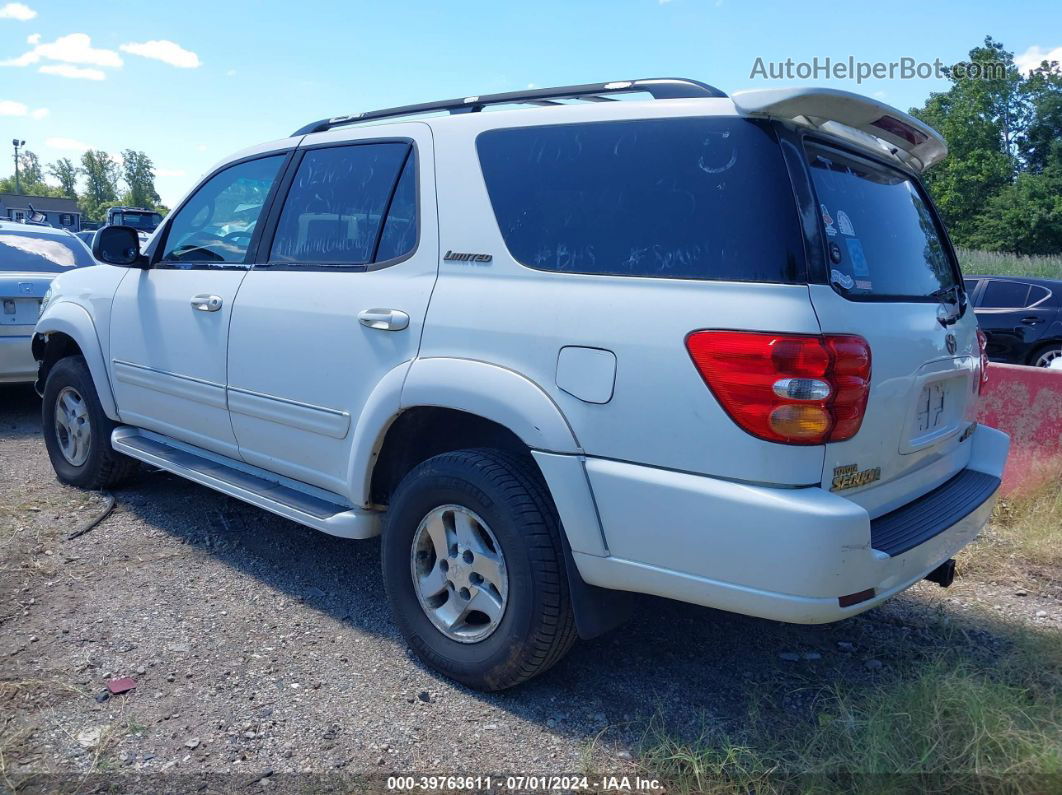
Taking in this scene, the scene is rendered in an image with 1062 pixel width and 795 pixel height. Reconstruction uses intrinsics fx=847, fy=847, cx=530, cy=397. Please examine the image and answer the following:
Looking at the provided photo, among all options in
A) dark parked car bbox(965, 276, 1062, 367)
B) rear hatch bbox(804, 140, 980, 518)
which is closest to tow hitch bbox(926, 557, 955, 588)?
rear hatch bbox(804, 140, 980, 518)

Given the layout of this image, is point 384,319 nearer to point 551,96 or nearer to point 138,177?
point 551,96

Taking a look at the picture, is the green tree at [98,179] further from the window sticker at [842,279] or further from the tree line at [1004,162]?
the window sticker at [842,279]

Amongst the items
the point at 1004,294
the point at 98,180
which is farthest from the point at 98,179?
the point at 1004,294

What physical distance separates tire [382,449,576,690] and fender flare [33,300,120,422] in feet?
7.84

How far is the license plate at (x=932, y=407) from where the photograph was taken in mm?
2744

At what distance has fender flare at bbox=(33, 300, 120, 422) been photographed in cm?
468

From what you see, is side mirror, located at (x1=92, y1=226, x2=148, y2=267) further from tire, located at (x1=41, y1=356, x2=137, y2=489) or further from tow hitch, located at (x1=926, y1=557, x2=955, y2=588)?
tow hitch, located at (x1=926, y1=557, x2=955, y2=588)

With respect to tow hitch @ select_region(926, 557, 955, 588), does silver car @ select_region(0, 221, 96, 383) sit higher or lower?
higher

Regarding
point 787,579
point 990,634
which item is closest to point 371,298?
point 787,579

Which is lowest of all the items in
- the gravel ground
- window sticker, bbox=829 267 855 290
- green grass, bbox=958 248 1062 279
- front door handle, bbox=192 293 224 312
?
green grass, bbox=958 248 1062 279

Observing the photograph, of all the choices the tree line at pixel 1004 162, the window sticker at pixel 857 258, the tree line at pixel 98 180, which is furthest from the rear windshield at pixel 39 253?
the tree line at pixel 98 180

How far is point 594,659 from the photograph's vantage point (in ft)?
10.6

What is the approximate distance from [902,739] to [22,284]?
7.12 m

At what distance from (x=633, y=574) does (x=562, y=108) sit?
5.14 feet
